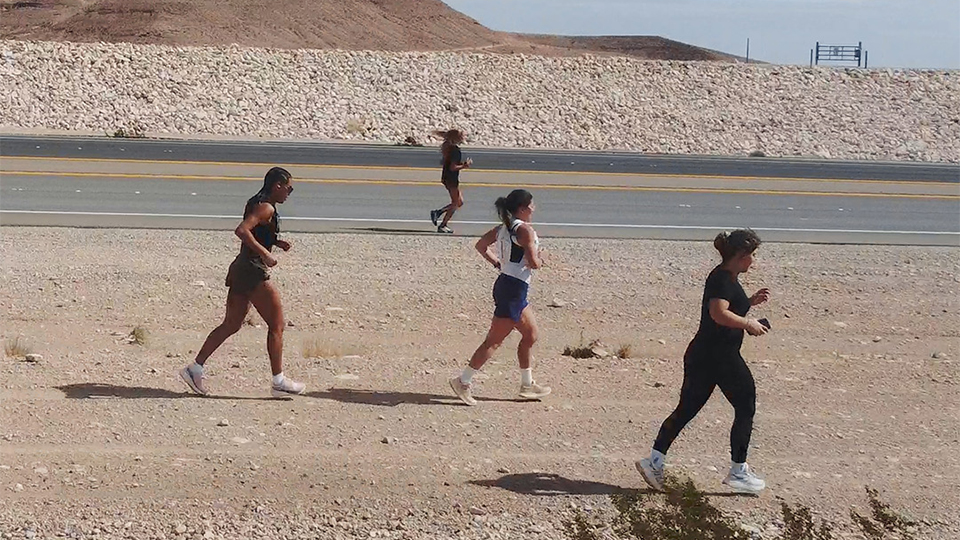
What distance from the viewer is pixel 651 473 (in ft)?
22.3

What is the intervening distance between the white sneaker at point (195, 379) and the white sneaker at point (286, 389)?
451mm

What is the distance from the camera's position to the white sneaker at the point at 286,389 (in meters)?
8.39

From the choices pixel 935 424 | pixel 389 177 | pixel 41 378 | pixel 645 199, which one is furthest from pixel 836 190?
pixel 41 378

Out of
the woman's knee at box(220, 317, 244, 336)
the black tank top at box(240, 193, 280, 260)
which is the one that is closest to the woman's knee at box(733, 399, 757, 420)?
the black tank top at box(240, 193, 280, 260)

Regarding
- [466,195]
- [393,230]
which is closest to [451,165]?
[393,230]

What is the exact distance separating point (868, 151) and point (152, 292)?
98.7 ft

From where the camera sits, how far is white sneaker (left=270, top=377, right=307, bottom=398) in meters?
8.39

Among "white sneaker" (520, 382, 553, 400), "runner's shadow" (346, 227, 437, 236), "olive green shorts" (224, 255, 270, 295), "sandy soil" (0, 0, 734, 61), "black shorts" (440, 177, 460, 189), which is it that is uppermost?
"sandy soil" (0, 0, 734, 61)

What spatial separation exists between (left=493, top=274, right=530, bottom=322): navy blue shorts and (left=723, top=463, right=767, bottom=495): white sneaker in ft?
6.45

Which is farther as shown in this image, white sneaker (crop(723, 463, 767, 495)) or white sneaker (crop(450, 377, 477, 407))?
white sneaker (crop(450, 377, 477, 407))

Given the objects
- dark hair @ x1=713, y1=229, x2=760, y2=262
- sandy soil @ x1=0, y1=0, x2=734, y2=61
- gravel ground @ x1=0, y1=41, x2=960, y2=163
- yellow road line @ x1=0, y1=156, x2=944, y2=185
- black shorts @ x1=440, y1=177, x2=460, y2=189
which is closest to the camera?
dark hair @ x1=713, y1=229, x2=760, y2=262

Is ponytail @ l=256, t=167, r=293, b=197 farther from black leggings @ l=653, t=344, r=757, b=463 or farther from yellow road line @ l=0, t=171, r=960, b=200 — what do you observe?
yellow road line @ l=0, t=171, r=960, b=200

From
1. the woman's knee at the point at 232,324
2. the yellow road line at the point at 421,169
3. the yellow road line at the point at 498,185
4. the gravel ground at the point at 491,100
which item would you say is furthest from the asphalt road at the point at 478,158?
the woman's knee at the point at 232,324

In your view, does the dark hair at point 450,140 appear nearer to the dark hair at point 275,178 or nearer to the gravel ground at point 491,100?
the dark hair at point 275,178
